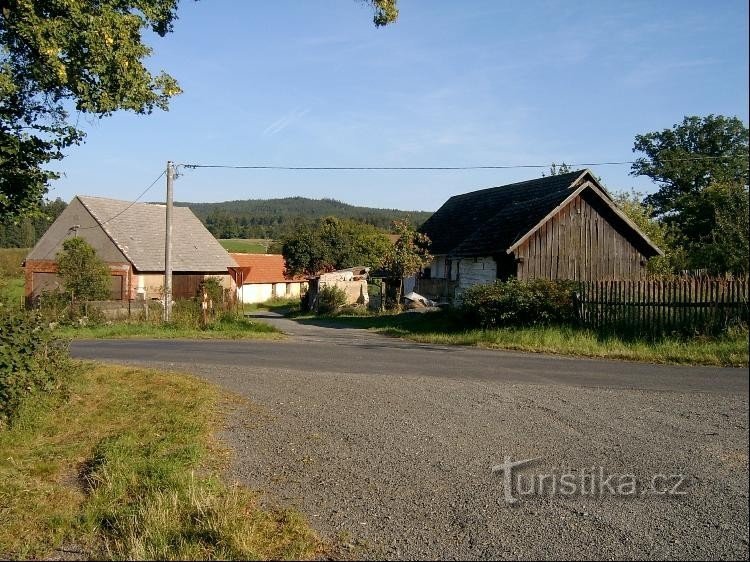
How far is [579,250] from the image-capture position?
24312mm

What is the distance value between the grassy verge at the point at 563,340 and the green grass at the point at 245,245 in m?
65.7

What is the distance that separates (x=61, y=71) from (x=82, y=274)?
76.7 ft

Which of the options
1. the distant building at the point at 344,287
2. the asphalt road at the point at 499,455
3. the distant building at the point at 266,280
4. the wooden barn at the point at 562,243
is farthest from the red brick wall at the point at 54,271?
the asphalt road at the point at 499,455

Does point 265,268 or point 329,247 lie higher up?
point 329,247

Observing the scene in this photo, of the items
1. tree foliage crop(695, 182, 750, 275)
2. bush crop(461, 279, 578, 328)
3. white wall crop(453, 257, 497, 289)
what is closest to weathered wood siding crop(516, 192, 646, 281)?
white wall crop(453, 257, 497, 289)

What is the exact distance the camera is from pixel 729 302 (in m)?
2.88

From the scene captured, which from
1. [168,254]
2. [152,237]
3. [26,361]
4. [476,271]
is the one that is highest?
[152,237]

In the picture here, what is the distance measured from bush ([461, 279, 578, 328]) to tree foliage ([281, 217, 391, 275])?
42.0 metres

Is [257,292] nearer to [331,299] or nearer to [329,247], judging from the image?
[329,247]

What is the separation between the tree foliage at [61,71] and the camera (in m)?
9.07

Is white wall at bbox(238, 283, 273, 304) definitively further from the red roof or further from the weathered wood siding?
the weathered wood siding

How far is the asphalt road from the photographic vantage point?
4.14 meters

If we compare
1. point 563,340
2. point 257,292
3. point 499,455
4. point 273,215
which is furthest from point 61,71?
point 273,215

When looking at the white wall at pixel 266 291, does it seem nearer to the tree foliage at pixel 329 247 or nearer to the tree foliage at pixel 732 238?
the tree foliage at pixel 329 247
